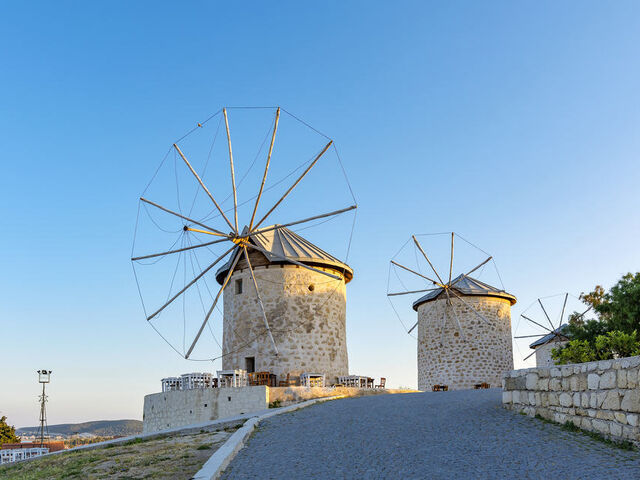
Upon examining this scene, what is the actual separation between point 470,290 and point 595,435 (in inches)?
809

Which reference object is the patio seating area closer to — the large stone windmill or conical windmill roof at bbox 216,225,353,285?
the large stone windmill

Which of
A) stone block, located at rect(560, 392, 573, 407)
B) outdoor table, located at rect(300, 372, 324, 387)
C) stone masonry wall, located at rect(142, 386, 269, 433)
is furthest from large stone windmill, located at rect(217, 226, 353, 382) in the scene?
stone block, located at rect(560, 392, 573, 407)

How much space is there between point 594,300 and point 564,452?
90.2 feet

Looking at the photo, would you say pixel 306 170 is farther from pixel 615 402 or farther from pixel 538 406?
pixel 615 402

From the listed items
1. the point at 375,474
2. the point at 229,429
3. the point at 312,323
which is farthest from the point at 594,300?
the point at 375,474

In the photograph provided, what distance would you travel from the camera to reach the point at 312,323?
2089 centimetres

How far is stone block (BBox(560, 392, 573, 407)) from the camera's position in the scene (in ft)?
28.6

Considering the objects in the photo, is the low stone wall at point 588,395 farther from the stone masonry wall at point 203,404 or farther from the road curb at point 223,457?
the stone masonry wall at point 203,404

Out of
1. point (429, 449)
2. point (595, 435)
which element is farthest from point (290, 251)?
point (595, 435)

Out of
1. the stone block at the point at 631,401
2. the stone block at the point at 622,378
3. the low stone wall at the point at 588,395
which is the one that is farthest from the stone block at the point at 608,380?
the stone block at the point at 631,401

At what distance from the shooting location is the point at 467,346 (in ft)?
90.1

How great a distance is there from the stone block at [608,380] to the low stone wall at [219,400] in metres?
10.2

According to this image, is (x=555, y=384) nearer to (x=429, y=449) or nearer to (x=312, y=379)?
(x=429, y=449)

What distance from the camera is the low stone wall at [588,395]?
7.27 meters
